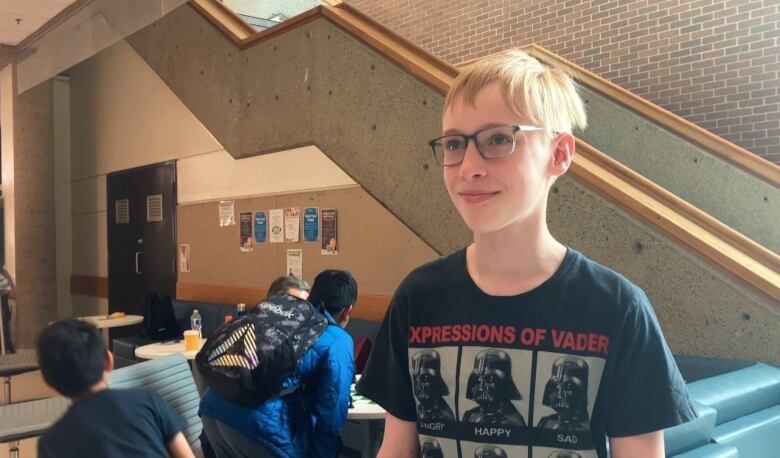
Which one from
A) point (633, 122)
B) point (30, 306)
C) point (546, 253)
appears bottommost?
point (30, 306)

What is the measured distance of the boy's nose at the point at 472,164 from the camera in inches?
34.9

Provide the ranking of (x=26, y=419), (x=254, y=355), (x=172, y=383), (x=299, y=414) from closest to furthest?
(x=254, y=355) → (x=299, y=414) → (x=172, y=383) → (x=26, y=419)

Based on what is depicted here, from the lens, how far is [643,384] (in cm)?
84

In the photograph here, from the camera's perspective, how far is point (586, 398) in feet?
2.85

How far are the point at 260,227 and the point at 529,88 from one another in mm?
4684

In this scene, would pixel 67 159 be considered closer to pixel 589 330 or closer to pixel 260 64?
pixel 260 64

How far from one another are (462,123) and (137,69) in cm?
697

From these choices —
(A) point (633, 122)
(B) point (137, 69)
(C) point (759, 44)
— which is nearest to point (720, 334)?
(A) point (633, 122)

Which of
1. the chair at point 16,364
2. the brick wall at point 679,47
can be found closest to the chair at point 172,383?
the chair at point 16,364

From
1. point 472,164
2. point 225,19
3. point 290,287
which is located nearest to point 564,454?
point 472,164

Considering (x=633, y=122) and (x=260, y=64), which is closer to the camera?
(x=633, y=122)

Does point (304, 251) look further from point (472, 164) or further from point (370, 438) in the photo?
point (472, 164)

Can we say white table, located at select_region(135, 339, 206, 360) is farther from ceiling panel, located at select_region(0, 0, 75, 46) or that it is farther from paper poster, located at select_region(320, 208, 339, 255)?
ceiling panel, located at select_region(0, 0, 75, 46)

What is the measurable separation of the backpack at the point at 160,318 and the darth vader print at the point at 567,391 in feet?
16.6
